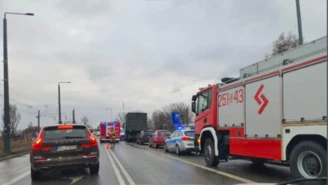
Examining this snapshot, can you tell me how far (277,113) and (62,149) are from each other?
5.92 m

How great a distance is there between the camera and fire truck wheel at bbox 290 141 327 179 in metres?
7.34

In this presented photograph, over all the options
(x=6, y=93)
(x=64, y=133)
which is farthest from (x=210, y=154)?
(x=6, y=93)

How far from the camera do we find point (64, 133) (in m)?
10.3

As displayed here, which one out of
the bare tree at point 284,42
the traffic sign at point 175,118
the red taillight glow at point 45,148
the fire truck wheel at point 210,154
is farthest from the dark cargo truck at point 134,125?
the red taillight glow at point 45,148

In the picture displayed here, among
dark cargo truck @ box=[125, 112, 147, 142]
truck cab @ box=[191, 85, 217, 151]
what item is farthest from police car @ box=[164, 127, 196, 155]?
dark cargo truck @ box=[125, 112, 147, 142]

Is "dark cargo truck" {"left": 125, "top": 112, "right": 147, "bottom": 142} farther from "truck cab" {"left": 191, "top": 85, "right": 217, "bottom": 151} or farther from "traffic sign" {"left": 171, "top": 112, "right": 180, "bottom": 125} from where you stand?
"truck cab" {"left": 191, "top": 85, "right": 217, "bottom": 151}

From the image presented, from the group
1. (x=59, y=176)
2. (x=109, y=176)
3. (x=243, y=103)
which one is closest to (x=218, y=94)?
(x=243, y=103)

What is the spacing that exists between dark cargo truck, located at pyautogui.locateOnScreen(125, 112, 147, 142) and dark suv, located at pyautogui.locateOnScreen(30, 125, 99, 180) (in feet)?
105

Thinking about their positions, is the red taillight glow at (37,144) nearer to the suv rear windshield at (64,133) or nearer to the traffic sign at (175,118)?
the suv rear windshield at (64,133)

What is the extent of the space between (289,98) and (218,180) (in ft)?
9.32

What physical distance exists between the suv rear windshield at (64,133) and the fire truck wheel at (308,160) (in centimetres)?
586

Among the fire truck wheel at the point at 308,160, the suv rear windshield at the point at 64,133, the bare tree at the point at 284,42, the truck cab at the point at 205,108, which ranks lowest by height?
the fire truck wheel at the point at 308,160

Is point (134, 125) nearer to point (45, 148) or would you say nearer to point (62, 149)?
point (62, 149)

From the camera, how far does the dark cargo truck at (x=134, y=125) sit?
42353 mm
